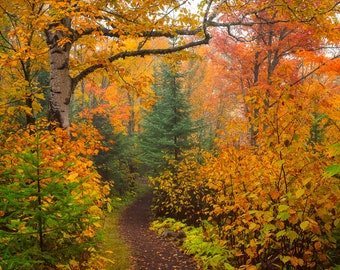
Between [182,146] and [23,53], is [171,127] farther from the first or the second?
[23,53]

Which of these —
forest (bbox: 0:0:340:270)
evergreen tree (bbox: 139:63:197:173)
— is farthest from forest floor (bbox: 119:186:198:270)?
evergreen tree (bbox: 139:63:197:173)

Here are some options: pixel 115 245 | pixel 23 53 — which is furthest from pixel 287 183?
pixel 115 245

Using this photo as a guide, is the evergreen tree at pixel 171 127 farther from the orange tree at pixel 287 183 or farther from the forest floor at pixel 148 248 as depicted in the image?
the orange tree at pixel 287 183

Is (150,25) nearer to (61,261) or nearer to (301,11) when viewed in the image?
(301,11)

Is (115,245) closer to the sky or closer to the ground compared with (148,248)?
closer to the sky

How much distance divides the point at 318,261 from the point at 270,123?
1.85m

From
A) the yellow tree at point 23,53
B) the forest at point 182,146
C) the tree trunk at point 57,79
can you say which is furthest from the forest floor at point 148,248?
the yellow tree at point 23,53

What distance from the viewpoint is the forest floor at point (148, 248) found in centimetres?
738

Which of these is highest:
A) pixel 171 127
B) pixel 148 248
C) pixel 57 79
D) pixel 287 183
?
pixel 57 79

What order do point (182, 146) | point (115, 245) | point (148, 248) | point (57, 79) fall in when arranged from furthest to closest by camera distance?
point (182, 146) < point (148, 248) < point (115, 245) < point (57, 79)

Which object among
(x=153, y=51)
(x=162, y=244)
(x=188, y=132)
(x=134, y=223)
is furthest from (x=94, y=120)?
(x=153, y=51)

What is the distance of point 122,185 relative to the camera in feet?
61.4

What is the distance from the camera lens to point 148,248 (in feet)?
29.8

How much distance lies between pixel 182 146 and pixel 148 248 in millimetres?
7013
